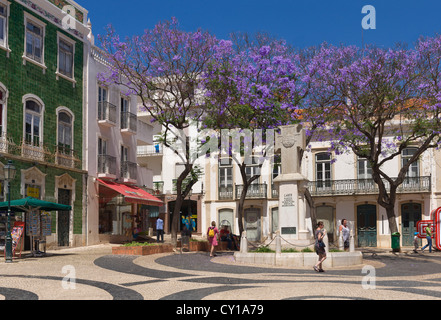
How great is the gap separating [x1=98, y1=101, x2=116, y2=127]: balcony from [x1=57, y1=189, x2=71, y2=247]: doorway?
4794 mm

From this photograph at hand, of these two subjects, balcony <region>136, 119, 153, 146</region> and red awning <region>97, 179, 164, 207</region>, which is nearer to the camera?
red awning <region>97, 179, 164, 207</region>

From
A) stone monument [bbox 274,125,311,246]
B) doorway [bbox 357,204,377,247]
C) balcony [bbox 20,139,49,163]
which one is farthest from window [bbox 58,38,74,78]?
doorway [bbox 357,204,377,247]

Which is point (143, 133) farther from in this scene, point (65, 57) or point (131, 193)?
point (65, 57)

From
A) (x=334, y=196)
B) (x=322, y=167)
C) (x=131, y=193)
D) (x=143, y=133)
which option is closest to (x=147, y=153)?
(x=143, y=133)

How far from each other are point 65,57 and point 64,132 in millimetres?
3652

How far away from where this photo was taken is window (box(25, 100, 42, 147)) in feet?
81.5

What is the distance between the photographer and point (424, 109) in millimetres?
25234

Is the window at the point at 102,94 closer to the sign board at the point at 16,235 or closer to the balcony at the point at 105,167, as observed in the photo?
the balcony at the point at 105,167

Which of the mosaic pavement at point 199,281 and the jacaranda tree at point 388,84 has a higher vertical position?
the jacaranda tree at point 388,84

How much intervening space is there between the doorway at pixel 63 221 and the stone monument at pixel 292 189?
457 inches

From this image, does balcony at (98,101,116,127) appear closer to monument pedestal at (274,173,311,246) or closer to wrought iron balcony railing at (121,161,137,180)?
wrought iron balcony railing at (121,161,137,180)

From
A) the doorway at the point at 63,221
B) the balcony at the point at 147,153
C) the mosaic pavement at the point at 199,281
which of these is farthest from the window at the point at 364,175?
the doorway at the point at 63,221

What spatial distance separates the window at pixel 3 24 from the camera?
23562 mm

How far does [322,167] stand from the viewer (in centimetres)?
4069
